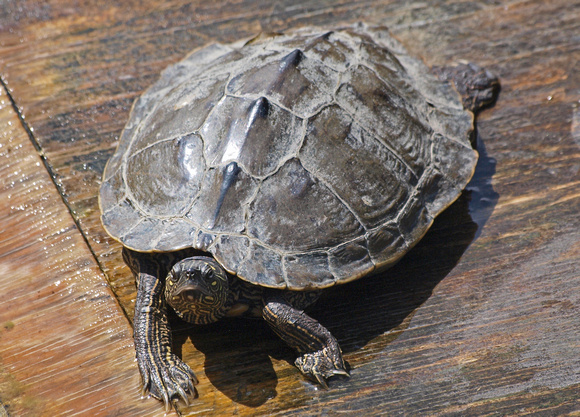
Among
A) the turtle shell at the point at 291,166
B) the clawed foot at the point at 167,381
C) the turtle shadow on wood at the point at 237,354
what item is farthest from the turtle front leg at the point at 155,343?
the turtle shell at the point at 291,166

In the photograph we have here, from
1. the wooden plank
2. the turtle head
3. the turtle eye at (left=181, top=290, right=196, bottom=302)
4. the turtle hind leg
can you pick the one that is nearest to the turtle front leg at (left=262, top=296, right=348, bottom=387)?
the turtle head

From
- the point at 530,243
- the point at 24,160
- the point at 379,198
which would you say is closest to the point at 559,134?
the point at 530,243

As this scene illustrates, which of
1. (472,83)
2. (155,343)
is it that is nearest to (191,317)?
(155,343)

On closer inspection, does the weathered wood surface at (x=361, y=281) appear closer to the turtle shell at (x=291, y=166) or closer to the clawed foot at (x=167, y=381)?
the clawed foot at (x=167, y=381)

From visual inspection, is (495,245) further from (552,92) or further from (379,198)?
(552,92)

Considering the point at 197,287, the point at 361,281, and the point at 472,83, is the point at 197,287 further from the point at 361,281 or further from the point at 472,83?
the point at 472,83

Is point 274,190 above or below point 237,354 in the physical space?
above
